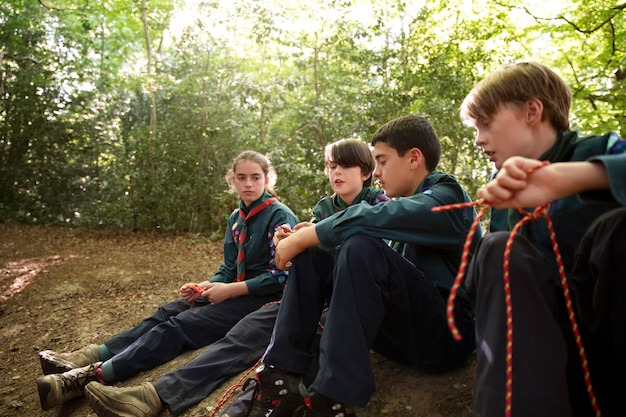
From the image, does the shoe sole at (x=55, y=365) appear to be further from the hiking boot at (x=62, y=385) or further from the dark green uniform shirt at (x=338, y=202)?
the dark green uniform shirt at (x=338, y=202)

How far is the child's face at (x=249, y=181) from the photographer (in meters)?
3.27

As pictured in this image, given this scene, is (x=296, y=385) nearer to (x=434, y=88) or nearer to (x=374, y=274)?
(x=374, y=274)

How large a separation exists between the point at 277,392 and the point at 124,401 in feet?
2.82

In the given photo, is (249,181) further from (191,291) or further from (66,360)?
(66,360)

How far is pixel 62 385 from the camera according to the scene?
2447 mm

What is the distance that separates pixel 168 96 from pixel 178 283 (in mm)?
4549

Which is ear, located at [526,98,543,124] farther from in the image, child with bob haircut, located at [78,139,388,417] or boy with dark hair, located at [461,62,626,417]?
child with bob haircut, located at [78,139,388,417]

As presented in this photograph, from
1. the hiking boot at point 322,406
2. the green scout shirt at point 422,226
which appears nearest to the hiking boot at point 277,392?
the hiking boot at point 322,406

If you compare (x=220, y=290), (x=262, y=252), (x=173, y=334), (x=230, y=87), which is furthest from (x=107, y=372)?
(x=230, y=87)

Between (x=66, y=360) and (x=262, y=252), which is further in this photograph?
(x=262, y=252)

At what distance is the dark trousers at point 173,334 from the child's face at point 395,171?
1196 mm

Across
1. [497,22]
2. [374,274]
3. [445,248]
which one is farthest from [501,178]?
[497,22]

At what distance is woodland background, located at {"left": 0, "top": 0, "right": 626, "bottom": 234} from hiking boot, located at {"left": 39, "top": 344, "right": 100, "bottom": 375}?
15.0 ft

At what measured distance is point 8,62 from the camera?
968cm
